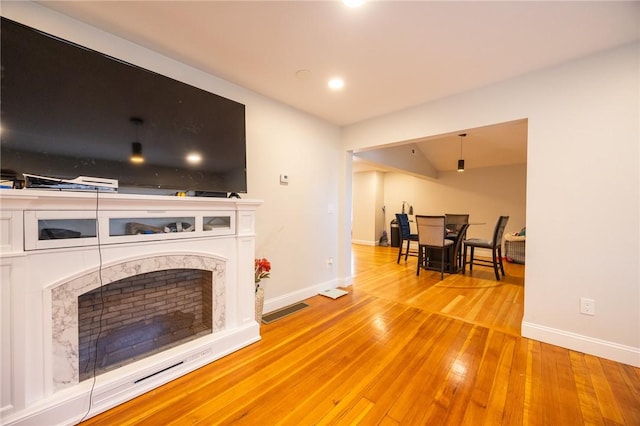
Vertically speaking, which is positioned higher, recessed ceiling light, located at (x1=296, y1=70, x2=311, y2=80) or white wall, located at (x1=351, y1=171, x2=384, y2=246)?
recessed ceiling light, located at (x1=296, y1=70, x2=311, y2=80)

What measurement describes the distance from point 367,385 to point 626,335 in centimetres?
202

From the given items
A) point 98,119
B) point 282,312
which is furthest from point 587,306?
point 98,119

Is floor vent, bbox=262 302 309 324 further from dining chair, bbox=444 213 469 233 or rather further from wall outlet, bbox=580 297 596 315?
dining chair, bbox=444 213 469 233

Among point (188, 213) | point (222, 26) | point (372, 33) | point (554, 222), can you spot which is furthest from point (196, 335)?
point (554, 222)

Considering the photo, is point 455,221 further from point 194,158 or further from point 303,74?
point 194,158

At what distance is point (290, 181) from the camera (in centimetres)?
301

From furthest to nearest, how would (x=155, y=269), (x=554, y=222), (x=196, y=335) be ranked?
1. (x=554, y=222)
2. (x=196, y=335)
3. (x=155, y=269)

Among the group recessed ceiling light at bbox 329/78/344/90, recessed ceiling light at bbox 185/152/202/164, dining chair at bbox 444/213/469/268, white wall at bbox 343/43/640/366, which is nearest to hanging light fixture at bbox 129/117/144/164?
recessed ceiling light at bbox 185/152/202/164

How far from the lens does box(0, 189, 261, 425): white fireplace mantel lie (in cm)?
120

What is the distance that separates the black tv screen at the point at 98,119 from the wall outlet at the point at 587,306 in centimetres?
313

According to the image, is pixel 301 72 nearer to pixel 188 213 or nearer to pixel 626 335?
pixel 188 213

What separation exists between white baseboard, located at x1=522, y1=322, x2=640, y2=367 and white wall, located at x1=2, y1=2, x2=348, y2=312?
7.26 feet

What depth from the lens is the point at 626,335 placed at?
1888 mm

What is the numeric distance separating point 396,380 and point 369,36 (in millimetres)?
2393
